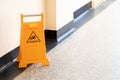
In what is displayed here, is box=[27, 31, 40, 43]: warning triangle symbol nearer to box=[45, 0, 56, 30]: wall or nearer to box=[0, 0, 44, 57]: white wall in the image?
box=[0, 0, 44, 57]: white wall

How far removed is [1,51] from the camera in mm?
2754

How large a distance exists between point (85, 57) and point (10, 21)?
105 cm

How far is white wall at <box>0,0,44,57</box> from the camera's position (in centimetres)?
273

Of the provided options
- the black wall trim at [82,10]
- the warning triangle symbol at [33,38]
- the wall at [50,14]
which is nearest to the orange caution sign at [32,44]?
the warning triangle symbol at [33,38]

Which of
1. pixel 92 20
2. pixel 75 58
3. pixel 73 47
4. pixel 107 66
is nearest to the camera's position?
pixel 107 66

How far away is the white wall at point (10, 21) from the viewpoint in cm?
273

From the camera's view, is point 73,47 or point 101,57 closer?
point 101,57

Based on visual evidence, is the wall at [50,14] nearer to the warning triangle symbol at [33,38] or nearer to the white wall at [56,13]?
the white wall at [56,13]

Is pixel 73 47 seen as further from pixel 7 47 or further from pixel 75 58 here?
pixel 7 47

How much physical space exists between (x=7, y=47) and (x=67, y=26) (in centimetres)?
140

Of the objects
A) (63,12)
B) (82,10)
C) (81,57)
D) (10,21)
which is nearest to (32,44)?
(10,21)

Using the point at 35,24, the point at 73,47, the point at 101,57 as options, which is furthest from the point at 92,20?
the point at 35,24

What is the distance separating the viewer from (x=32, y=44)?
2791mm

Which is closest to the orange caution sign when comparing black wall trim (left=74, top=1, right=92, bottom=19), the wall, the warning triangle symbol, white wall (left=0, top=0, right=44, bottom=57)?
the warning triangle symbol
